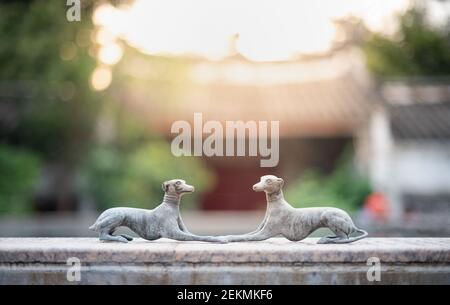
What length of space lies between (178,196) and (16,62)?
252 inches

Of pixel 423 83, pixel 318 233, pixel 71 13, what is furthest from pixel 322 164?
pixel 71 13

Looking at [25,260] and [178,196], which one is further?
[178,196]

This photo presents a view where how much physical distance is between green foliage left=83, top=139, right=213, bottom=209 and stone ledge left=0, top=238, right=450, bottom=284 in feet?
24.8

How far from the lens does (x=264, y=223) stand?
351 centimetres

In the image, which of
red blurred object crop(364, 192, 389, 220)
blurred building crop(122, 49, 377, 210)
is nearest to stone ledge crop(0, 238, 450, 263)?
red blurred object crop(364, 192, 389, 220)

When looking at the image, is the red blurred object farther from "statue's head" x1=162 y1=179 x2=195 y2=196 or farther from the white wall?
"statue's head" x1=162 y1=179 x2=195 y2=196

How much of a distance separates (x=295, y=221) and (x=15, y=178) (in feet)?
28.0

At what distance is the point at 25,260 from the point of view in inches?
127

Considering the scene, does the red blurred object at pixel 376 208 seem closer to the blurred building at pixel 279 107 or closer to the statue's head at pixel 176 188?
the blurred building at pixel 279 107

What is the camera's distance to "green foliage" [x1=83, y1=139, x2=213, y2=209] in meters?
10.9

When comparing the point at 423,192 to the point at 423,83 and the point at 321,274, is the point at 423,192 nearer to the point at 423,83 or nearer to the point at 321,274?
the point at 423,83

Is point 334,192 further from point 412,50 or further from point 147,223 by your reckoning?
point 147,223

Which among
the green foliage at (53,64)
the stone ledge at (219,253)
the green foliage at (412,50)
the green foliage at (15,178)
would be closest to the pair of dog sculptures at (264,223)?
the stone ledge at (219,253)

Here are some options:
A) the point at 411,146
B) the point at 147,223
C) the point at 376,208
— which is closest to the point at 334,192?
the point at 376,208
